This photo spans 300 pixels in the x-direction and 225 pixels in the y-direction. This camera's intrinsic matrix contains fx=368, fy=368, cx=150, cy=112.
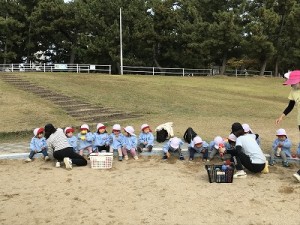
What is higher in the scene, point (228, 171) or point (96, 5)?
point (96, 5)

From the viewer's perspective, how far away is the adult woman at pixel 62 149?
22.2 feet

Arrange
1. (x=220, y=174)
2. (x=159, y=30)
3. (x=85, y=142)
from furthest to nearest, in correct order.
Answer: (x=159, y=30) < (x=85, y=142) < (x=220, y=174)

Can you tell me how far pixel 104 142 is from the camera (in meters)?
7.53

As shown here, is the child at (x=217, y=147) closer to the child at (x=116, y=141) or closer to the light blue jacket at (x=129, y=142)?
the light blue jacket at (x=129, y=142)

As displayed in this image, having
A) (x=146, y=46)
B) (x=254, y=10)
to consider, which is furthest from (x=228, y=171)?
(x=254, y=10)

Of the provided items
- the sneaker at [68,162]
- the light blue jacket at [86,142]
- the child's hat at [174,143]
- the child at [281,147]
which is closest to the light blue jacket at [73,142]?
the light blue jacket at [86,142]

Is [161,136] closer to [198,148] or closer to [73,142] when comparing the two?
[198,148]

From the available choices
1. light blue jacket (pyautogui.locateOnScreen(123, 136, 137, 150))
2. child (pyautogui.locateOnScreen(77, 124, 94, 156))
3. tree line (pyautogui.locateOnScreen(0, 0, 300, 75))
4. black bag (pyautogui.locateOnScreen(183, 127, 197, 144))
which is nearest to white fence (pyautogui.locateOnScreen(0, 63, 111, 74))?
tree line (pyautogui.locateOnScreen(0, 0, 300, 75))

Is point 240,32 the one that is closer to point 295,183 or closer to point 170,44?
point 170,44

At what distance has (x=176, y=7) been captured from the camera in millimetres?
36500

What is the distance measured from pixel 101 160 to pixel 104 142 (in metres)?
1.02

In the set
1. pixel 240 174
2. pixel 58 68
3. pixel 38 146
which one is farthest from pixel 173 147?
pixel 58 68

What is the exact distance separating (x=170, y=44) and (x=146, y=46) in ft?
7.85

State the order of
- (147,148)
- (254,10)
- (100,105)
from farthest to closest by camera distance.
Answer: (254,10), (100,105), (147,148)
